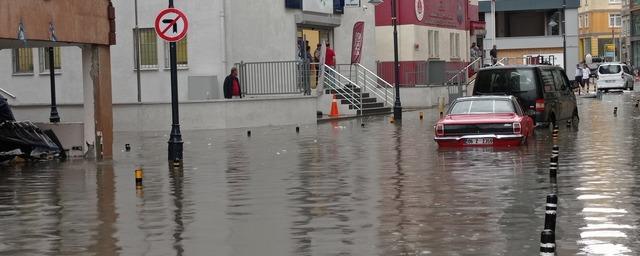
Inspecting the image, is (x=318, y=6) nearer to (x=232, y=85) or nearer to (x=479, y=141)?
(x=232, y=85)

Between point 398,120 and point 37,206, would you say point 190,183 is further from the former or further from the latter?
point 398,120

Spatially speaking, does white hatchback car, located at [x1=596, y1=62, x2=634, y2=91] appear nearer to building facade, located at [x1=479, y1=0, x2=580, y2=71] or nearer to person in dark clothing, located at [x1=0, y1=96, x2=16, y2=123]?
building facade, located at [x1=479, y1=0, x2=580, y2=71]

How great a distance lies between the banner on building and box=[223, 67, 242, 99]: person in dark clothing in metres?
6.33

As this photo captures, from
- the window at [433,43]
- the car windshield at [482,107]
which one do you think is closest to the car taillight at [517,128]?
the car windshield at [482,107]

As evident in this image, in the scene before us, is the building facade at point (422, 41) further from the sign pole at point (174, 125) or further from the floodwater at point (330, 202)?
the sign pole at point (174, 125)

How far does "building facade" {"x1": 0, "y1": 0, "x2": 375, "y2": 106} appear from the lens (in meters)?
37.9

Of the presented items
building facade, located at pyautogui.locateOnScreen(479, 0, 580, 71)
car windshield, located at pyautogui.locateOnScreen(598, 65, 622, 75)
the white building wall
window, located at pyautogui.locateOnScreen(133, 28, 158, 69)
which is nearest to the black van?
window, located at pyautogui.locateOnScreen(133, 28, 158, 69)

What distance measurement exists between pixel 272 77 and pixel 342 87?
19.3 ft

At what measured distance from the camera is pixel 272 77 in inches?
1537

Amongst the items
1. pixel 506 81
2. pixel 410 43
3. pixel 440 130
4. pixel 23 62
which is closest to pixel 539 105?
pixel 506 81

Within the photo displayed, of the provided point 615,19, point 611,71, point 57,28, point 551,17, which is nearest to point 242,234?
point 57,28

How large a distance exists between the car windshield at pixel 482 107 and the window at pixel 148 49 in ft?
51.9

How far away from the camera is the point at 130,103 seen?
116 feet

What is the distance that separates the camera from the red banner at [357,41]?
151ft
